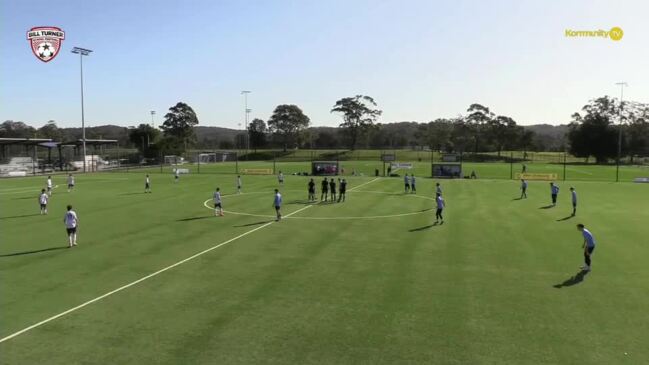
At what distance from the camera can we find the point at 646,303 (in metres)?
12.9

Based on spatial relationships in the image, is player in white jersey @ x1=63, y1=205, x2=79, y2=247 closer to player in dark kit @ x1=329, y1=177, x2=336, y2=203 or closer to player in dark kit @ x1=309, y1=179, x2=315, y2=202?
player in dark kit @ x1=309, y1=179, x2=315, y2=202

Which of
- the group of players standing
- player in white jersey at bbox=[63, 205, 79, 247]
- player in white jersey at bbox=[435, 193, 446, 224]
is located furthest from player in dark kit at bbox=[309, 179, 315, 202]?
player in white jersey at bbox=[63, 205, 79, 247]

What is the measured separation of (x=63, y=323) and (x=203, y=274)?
16.2ft

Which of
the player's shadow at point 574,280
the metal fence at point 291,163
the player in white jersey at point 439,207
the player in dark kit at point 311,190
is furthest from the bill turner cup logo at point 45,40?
the metal fence at point 291,163


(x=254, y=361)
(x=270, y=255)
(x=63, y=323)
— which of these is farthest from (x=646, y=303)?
(x=63, y=323)

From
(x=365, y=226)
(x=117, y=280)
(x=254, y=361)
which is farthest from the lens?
(x=365, y=226)

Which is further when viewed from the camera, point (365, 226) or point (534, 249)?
point (365, 226)

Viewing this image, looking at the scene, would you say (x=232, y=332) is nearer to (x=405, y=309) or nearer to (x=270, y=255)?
(x=405, y=309)

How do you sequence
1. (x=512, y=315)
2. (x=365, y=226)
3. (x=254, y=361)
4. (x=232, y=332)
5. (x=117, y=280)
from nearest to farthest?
(x=254, y=361)
(x=232, y=332)
(x=512, y=315)
(x=117, y=280)
(x=365, y=226)

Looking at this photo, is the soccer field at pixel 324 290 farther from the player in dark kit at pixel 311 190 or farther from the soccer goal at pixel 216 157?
the soccer goal at pixel 216 157

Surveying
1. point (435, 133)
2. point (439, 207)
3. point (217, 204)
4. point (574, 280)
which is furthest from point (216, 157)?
point (574, 280)

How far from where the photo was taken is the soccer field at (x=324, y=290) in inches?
399

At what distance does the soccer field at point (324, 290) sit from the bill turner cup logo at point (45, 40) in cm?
934

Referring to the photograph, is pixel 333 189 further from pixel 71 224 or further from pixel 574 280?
pixel 574 280
